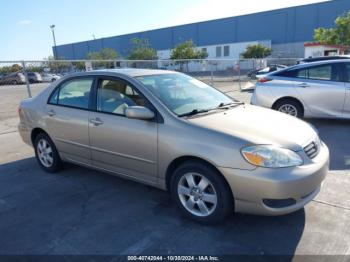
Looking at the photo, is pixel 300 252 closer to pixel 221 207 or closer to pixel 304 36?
pixel 221 207

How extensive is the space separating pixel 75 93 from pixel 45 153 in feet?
3.95

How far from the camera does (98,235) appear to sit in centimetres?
311

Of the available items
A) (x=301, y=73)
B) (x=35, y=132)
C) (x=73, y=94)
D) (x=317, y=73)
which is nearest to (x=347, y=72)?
(x=317, y=73)

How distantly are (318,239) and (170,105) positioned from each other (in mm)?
1997

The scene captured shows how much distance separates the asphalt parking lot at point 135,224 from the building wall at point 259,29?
5386 cm

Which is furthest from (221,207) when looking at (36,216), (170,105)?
(36,216)

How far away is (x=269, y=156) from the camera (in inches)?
112

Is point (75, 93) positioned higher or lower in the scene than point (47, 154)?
higher

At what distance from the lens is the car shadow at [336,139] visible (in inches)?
192

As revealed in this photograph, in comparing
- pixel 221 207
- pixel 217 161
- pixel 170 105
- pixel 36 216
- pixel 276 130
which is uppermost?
pixel 170 105

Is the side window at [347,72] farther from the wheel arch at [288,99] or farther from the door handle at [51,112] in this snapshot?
the door handle at [51,112]

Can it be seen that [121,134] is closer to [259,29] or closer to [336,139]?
[336,139]

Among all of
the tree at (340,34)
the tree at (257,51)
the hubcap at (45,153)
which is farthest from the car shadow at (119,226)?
the tree at (257,51)

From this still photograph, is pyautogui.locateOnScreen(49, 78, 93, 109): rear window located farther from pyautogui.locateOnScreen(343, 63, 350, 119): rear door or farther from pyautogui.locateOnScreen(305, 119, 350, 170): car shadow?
pyautogui.locateOnScreen(343, 63, 350, 119): rear door
